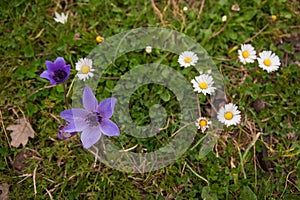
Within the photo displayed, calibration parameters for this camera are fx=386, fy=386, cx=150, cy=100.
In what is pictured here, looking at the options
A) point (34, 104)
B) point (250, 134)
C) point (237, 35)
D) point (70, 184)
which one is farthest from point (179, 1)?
point (70, 184)

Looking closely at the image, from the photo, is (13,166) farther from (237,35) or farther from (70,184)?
(237,35)

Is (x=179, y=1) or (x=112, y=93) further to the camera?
(x=179, y=1)

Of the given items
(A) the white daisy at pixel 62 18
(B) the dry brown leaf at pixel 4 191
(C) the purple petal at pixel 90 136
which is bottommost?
(B) the dry brown leaf at pixel 4 191

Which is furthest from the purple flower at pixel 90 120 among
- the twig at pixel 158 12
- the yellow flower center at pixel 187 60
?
the twig at pixel 158 12

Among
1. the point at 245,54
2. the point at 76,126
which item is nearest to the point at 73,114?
the point at 76,126

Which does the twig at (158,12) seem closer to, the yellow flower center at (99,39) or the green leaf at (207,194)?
the yellow flower center at (99,39)

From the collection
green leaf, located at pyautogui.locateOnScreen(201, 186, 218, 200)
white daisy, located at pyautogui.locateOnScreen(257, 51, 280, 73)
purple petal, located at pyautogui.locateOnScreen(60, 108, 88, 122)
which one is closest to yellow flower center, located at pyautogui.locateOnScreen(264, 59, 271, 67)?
white daisy, located at pyautogui.locateOnScreen(257, 51, 280, 73)

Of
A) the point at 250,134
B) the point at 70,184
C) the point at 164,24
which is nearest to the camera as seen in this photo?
the point at 70,184
